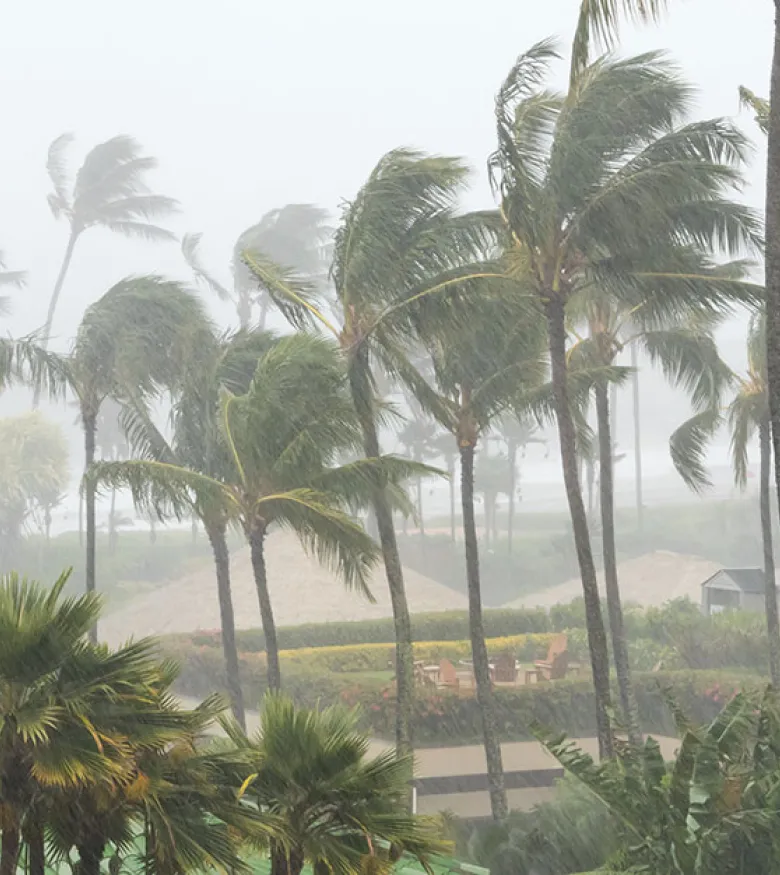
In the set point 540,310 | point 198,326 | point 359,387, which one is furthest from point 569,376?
point 198,326

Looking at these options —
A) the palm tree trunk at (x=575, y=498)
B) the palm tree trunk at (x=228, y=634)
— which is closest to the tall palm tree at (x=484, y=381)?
the palm tree trunk at (x=575, y=498)

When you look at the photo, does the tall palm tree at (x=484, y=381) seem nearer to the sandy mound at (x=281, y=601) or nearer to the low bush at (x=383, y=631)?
the low bush at (x=383, y=631)

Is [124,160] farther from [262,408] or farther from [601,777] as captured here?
[601,777]

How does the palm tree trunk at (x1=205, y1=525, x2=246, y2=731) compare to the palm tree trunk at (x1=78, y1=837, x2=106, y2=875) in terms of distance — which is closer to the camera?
the palm tree trunk at (x1=78, y1=837, x2=106, y2=875)

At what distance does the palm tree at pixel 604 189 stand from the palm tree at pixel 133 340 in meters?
9.07

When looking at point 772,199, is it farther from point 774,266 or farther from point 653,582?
point 653,582

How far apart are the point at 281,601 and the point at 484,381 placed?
30641 millimetres

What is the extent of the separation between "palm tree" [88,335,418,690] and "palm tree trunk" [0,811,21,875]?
27.1 ft

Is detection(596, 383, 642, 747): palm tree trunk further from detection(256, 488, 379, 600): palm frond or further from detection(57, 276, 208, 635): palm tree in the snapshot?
detection(57, 276, 208, 635): palm tree

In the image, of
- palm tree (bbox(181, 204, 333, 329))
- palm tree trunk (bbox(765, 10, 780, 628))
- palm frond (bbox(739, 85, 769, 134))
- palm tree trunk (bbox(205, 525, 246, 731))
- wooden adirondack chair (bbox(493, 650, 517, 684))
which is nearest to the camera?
palm tree trunk (bbox(765, 10, 780, 628))

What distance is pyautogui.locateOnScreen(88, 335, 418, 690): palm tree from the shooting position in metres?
15.0

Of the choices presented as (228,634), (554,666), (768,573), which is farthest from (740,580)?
(228,634)

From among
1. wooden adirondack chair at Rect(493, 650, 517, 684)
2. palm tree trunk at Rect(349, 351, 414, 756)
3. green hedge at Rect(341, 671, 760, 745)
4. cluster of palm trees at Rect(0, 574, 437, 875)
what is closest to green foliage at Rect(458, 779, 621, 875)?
palm tree trunk at Rect(349, 351, 414, 756)

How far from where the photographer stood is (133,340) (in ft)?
69.2
